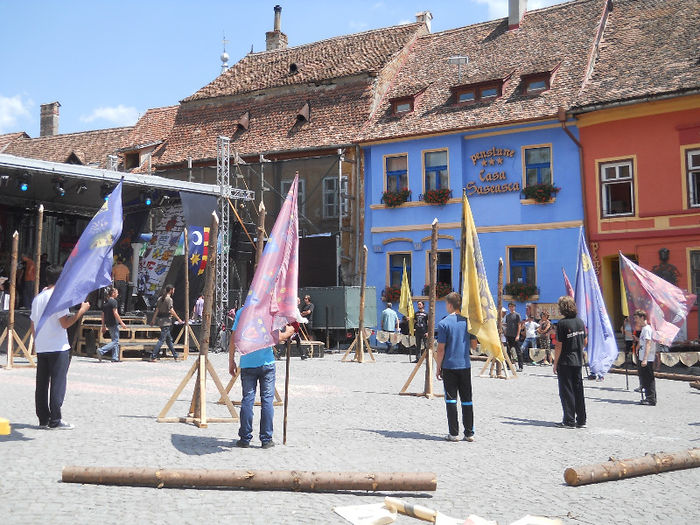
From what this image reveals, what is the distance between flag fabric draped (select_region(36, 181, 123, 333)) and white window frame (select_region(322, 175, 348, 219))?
69.4 ft

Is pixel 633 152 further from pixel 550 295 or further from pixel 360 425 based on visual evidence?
pixel 360 425

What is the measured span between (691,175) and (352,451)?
1986 centimetres

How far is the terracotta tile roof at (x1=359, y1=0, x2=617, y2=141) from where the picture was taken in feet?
91.9

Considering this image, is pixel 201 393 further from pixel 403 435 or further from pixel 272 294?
pixel 403 435

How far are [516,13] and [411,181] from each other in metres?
9.03

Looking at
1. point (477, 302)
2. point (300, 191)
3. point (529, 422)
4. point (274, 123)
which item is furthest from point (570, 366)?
point (274, 123)


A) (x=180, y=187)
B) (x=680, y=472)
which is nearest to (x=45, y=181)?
(x=180, y=187)

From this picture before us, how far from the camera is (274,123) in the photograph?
33.9m

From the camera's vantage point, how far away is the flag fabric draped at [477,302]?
445 inches

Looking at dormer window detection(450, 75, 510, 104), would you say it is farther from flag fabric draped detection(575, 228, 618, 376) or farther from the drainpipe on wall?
flag fabric draped detection(575, 228, 618, 376)

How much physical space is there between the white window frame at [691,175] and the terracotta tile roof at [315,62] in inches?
505

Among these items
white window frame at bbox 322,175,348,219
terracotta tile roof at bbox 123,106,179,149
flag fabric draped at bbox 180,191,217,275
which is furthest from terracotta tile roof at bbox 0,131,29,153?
flag fabric draped at bbox 180,191,217,275

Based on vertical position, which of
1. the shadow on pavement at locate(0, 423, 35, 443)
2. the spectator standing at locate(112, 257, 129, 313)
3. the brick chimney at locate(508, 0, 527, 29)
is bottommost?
the shadow on pavement at locate(0, 423, 35, 443)

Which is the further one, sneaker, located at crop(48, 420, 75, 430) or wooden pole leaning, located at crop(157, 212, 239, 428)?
wooden pole leaning, located at crop(157, 212, 239, 428)
